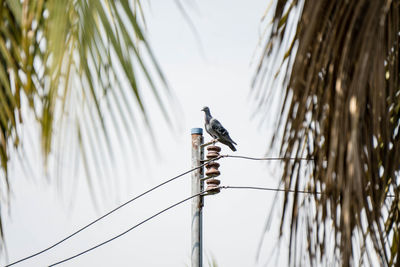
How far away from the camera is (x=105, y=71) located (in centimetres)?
67

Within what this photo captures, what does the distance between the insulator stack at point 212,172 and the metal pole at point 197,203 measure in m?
Result: 0.07

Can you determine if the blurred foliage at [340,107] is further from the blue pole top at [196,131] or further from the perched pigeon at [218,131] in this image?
the perched pigeon at [218,131]

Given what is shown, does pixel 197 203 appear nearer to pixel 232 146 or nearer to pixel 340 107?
pixel 232 146

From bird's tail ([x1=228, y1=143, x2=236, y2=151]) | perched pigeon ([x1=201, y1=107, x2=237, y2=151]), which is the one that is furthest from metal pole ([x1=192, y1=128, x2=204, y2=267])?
bird's tail ([x1=228, y1=143, x2=236, y2=151])

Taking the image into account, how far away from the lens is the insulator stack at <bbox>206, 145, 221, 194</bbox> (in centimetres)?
556

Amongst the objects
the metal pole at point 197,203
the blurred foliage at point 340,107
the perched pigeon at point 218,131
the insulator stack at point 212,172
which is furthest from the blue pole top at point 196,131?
the blurred foliage at point 340,107

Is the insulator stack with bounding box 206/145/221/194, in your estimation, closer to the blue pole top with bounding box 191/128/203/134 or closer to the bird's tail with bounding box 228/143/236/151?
the blue pole top with bounding box 191/128/203/134

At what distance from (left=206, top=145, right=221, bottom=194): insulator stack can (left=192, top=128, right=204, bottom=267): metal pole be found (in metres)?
0.07

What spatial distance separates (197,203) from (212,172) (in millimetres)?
323

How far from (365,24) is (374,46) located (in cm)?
4

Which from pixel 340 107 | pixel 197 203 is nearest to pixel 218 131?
pixel 197 203

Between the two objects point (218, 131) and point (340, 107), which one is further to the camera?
point (218, 131)

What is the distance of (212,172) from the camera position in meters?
5.59

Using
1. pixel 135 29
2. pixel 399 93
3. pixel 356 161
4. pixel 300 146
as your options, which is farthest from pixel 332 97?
pixel 135 29
